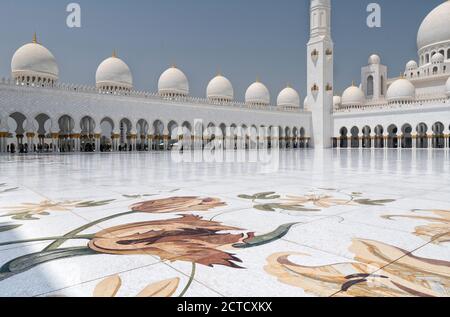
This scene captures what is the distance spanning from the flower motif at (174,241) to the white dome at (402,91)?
31.5 meters

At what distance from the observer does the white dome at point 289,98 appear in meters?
35.7

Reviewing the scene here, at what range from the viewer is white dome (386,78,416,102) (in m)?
29.4

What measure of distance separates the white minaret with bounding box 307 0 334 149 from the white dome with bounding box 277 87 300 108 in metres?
3.55

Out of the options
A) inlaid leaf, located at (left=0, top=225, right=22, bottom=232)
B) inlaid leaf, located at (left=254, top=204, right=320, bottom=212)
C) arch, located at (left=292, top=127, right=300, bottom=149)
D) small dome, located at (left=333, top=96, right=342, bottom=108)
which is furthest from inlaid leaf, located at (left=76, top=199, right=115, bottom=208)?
small dome, located at (left=333, top=96, right=342, bottom=108)

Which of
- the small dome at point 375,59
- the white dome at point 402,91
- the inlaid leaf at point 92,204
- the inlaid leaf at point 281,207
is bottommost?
the inlaid leaf at point 281,207

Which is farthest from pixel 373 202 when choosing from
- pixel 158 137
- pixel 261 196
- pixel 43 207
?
pixel 158 137

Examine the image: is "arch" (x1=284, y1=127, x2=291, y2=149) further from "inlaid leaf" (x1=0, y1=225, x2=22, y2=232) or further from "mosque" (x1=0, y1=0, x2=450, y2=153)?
"inlaid leaf" (x1=0, y1=225, x2=22, y2=232)

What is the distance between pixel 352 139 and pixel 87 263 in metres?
35.6

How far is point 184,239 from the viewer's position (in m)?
2.24

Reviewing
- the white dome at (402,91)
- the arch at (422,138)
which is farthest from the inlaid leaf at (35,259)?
the white dome at (402,91)

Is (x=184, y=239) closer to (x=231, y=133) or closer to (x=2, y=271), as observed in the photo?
(x=2, y=271)

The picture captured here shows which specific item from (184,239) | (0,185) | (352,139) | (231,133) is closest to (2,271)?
(184,239)

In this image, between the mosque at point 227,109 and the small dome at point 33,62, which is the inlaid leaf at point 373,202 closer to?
the mosque at point 227,109

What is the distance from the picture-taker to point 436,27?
31344 millimetres
